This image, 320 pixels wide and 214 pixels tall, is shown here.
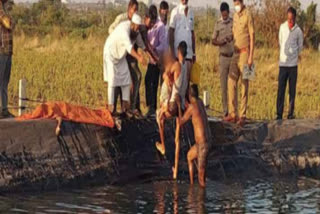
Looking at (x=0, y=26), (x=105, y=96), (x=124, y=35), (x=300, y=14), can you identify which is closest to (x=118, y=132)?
(x=124, y=35)

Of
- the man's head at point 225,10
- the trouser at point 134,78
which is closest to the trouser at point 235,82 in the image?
the man's head at point 225,10

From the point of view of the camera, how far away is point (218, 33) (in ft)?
49.7

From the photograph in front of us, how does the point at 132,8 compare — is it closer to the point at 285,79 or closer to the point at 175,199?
the point at 175,199

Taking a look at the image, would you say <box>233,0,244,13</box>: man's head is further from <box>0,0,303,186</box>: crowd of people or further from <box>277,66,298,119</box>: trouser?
<box>277,66,298,119</box>: trouser

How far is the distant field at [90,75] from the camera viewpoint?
771 inches

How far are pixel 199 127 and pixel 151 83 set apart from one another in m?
2.05

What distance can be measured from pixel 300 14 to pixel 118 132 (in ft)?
77.4

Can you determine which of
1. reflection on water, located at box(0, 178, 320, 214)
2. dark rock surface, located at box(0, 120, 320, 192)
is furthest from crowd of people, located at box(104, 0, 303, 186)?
reflection on water, located at box(0, 178, 320, 214)

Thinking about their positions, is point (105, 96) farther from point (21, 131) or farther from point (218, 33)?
point (21, 131)

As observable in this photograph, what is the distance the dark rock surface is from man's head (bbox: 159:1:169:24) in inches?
70.0

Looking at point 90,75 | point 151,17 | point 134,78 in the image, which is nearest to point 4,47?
point 134,78

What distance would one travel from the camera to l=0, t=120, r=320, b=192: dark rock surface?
12984 millimetres

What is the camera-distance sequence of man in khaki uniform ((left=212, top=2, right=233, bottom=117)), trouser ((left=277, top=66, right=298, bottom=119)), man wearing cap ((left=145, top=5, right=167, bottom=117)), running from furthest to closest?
trouser ((left=277, top=66, right=298, bottom=119))
man in khaki uniform ((left=212, top=2, right=233, bottom=117))
man wearing cap ((left=145, top=5, right=167, bottom=117))

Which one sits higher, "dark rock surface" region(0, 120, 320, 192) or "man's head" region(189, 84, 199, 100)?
"man's head" region(189, 84, 199, 100)
